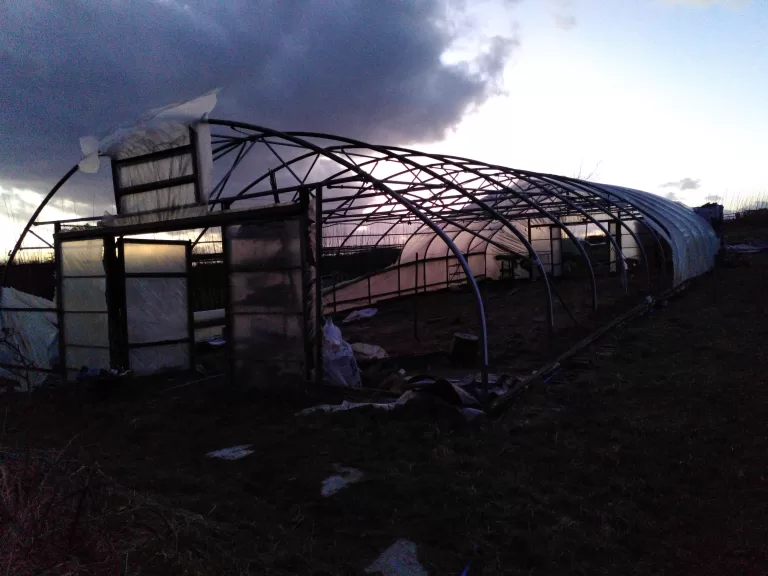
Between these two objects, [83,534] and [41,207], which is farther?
[41,207]

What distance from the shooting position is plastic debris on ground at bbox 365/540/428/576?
327 centimetres

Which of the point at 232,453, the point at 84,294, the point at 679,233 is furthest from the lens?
the point at 679,233

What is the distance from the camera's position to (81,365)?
9.53 metres

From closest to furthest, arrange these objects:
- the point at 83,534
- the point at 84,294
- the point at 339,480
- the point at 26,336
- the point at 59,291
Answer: the point at 83,534 → the point at 339,480 → the point at 84,294 → the point at 59,291 → the point at 26,336

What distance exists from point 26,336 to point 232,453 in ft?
22.6

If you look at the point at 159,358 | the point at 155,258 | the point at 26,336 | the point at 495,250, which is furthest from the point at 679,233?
the point at 26,336

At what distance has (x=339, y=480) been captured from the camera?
4.64 metres

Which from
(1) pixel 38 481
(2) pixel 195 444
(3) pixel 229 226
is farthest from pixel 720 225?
(1) pixel 38 481

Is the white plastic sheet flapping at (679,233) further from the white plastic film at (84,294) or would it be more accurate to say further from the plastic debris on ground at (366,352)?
the white plastic film at (84,294)

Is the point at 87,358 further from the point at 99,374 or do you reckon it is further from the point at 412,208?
the point at 412,208

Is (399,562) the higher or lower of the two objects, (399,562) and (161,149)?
the lower

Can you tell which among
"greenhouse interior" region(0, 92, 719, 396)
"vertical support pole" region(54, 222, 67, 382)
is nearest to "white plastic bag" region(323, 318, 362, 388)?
"greenhouse interior" region(0, 92, 719, 396)

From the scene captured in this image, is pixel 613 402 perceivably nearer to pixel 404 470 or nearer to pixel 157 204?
pixel 404 470

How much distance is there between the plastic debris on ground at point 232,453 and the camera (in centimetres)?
533
